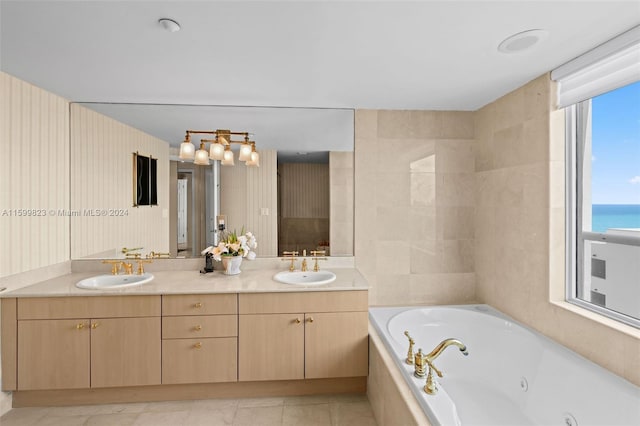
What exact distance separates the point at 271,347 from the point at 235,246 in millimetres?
822

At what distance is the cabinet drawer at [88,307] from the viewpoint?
2.06 m

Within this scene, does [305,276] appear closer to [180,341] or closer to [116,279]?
[180,341]

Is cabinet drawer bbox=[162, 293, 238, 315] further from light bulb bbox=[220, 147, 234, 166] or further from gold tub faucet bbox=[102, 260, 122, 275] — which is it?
light bulb bbox=[220, 147, 234, 166]

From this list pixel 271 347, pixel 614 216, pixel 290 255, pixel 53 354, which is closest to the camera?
pixel 614 216

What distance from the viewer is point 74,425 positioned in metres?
2.00

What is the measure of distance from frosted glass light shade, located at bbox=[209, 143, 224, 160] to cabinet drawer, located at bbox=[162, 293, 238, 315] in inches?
45.0

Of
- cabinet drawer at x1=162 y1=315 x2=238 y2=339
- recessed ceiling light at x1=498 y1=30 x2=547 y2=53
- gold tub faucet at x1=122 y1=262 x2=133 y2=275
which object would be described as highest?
recessed ceiling light at x1=498 y1=30 x2=547 y2=53

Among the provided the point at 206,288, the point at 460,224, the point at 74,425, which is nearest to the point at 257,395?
the point at 206,288

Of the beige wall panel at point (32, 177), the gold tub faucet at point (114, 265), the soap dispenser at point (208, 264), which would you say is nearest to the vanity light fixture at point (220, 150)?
the soap dispenser at point (208, 264)

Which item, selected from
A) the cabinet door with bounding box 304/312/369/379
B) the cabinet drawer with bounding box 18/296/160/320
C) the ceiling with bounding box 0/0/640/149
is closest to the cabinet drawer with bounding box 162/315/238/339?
the cabinet drawer with bounding box 18/296/160/320

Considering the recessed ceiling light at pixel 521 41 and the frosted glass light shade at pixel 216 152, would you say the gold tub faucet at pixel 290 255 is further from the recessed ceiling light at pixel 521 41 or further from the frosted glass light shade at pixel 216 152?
the recessed ceiling light at pixel 521 41

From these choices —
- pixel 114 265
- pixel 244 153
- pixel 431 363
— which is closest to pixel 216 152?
pixel 244 153

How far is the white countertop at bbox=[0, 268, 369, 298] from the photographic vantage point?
209 centimetres

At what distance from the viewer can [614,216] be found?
1843mm
